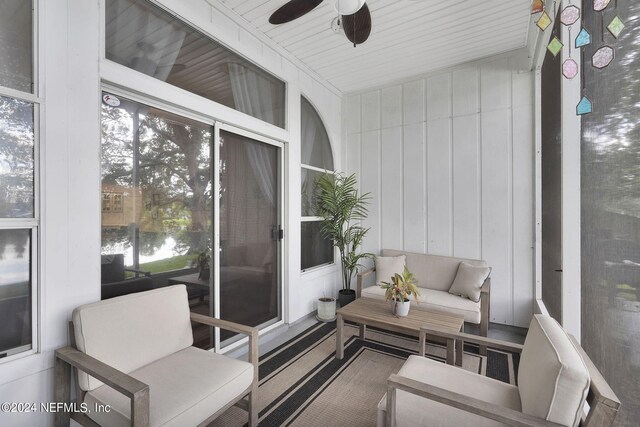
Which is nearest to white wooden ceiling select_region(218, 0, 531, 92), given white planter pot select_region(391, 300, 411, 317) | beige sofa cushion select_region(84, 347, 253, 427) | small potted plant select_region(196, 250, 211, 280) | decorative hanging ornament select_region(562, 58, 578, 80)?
decorative hanging ornament select_region(562, 58, 578, 80)

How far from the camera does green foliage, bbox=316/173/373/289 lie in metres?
3.94

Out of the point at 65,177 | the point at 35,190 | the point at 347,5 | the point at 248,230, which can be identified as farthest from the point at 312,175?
the point at 35,190

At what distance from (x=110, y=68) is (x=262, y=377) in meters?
2.47

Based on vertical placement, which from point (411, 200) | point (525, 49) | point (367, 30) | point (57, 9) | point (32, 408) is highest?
point (525, 49)

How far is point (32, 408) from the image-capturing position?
4.97 feet

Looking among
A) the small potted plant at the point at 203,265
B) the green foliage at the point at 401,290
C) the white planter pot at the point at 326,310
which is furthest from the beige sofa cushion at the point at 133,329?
the white planter pot at the point at 326,310

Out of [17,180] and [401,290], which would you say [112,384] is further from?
[401,290]

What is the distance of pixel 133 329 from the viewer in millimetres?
1713

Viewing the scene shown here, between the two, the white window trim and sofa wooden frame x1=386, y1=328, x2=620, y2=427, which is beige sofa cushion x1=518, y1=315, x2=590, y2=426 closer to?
sofa wooden frame x1=386, y1=328, x2=620, y2=427

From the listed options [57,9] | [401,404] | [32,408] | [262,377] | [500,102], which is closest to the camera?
[401,404]

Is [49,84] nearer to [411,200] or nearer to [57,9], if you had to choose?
[57,9]

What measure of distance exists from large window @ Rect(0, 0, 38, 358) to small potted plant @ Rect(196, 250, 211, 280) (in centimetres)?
105

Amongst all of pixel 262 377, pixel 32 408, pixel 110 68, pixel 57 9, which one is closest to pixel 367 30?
pixel 110 68

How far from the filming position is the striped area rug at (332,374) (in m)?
1.94
